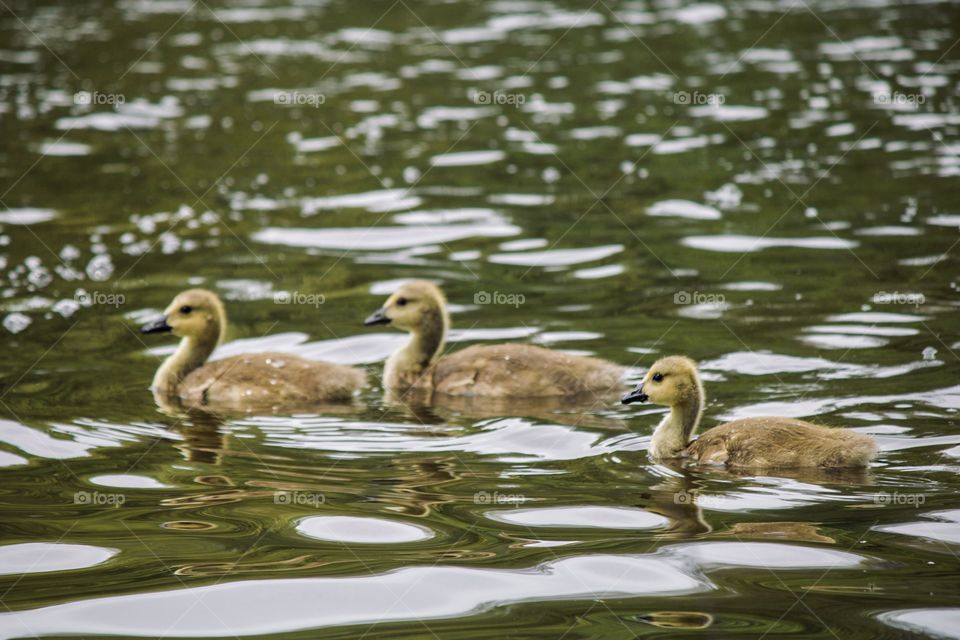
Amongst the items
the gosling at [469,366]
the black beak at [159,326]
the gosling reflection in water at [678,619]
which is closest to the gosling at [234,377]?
the black beak at [159,326]

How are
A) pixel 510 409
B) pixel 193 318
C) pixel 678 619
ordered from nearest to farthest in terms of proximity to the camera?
1. pixel 678 619
2. pixel 510 409
3. pixel 193 318

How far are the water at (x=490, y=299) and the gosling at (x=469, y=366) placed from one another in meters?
0.29

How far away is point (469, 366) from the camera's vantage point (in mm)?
10234

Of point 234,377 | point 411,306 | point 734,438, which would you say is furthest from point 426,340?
point 734,438

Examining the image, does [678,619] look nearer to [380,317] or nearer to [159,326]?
[380,317]

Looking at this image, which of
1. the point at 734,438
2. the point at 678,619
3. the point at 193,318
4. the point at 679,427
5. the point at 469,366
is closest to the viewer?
the point at 678,619

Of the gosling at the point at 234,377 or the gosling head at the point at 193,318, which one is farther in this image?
the gosling head at the point at 193,318

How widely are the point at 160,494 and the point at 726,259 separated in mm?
6738

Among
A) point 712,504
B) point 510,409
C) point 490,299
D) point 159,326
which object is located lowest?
point 712,504

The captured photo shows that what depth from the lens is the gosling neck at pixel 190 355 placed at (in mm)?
10562

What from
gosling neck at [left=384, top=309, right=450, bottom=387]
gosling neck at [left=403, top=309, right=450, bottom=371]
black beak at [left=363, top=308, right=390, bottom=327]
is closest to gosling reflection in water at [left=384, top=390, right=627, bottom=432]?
gosling neck at [left=384, top=309, right=450, bottom=387]

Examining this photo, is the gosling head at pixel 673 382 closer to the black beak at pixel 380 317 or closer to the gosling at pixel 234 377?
the gosling at pixel 234 377

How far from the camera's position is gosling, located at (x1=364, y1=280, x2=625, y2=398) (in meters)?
9.90

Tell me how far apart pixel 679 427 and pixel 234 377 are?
11.6ft
